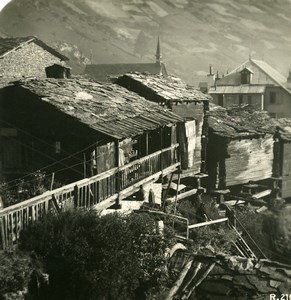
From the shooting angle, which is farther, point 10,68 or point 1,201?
point 10,68

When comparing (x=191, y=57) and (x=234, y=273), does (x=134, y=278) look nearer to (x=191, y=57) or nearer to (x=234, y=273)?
(x=234, y=273)

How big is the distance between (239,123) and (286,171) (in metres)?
5.08

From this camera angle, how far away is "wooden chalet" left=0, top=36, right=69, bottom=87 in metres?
27.2

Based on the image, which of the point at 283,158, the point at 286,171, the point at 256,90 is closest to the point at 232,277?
the point at 283,158

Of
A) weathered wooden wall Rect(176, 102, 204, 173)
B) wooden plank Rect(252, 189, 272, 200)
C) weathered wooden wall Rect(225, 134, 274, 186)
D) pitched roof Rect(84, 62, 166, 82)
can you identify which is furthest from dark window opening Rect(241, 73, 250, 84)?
weathered wooden wall Rect(176, 102, 204, 173)

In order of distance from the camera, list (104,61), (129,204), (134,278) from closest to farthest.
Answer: (134,278)
(129,204)
(104,61)

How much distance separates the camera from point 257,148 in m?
27.4

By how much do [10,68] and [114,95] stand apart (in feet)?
35.5

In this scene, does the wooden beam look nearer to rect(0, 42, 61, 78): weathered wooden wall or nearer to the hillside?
rect(0, 42, 61, 78): weathered wooden wall

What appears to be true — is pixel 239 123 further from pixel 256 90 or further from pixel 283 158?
pixel 256 90

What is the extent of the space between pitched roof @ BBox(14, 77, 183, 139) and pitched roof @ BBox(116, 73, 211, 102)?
1431 mm

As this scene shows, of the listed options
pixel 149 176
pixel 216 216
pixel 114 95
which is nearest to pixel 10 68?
pixel 114 95

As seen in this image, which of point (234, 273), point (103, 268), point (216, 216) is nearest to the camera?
point (103, 268)

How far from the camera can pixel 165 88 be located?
24.5 meters
